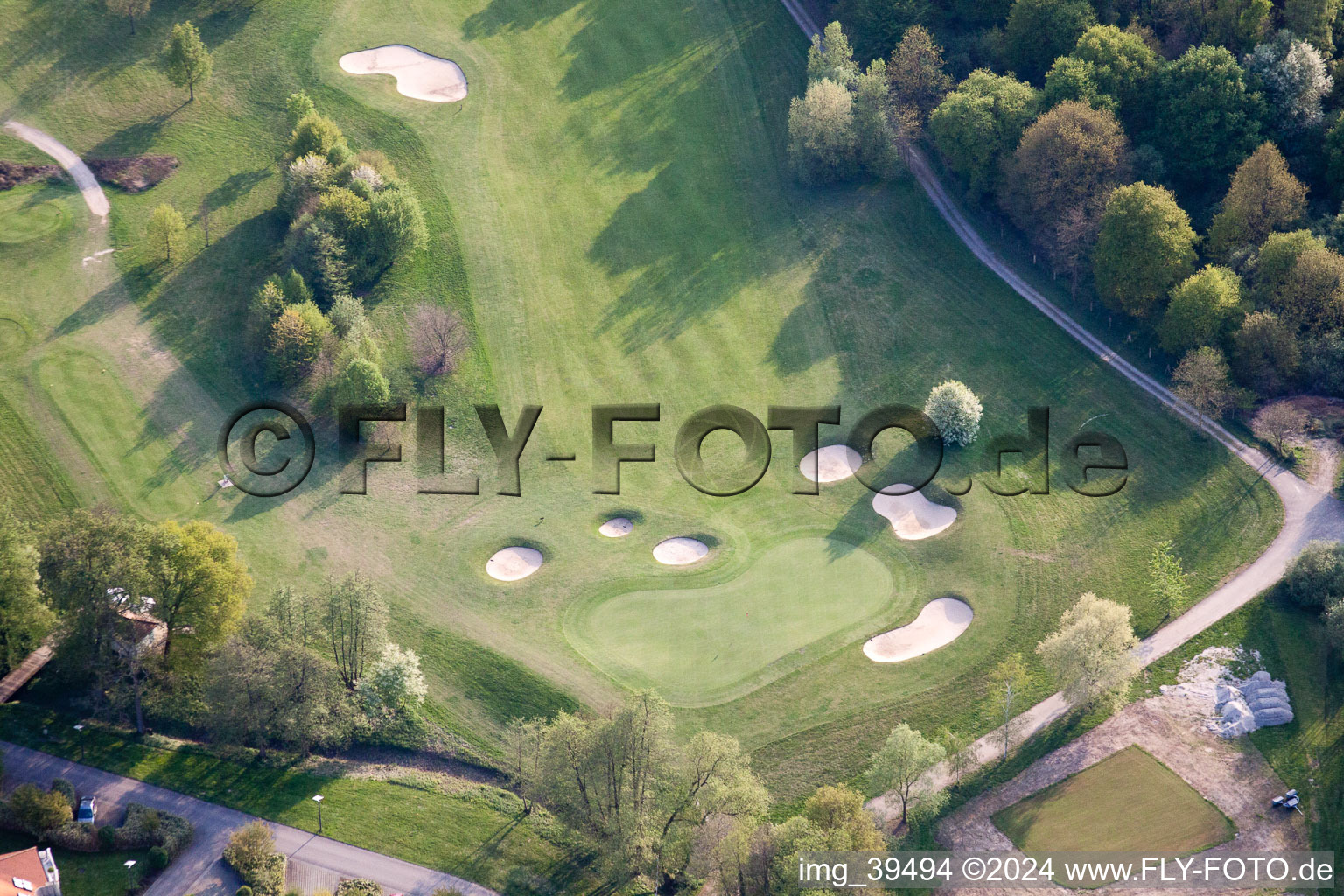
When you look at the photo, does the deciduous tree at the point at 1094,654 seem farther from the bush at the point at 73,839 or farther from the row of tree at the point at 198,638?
the bush at the point at 73,839

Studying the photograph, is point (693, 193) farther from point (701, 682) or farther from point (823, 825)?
point (823, 825)

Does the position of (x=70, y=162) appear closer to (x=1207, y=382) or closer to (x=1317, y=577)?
(x=1207, y=382)

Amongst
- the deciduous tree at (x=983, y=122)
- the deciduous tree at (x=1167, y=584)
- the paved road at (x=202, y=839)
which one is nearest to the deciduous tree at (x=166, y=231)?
the paved road at (x=202, y=839)

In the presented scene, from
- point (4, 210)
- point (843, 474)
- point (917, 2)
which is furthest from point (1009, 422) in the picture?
point (4, 210)

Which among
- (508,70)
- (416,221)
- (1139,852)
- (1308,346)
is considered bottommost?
(1139,852)

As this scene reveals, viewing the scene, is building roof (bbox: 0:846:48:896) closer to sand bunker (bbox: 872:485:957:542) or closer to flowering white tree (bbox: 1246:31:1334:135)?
sand bunker (bbox: 872:485:957:542)

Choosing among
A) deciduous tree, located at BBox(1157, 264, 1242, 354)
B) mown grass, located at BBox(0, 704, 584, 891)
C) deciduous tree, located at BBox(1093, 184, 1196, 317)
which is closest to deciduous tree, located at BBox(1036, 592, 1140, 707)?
deciduous tree, located at BBox(1157, 264, 1242, 354)

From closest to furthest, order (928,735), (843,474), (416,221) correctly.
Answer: (928,735) < (843,474) < (416,221)
